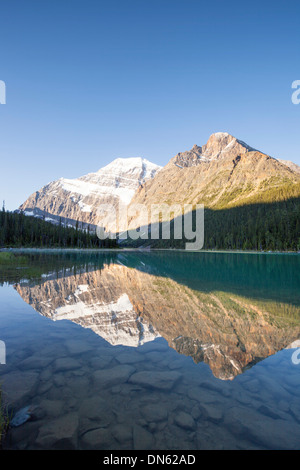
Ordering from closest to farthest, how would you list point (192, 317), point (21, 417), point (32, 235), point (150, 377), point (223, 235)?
point (21, 417) < point (150, 377) < point (192, 317) < point (32, 235) < point (223, 235)

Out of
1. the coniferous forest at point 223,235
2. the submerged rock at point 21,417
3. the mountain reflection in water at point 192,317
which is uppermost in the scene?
the coniferous forest at point 223,235

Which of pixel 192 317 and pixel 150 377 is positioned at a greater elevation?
pixel 150 377

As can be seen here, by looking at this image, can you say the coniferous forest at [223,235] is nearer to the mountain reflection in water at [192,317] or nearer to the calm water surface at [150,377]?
the mountain reflection in water at [192,317]

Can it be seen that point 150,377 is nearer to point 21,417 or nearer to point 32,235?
point 21,417

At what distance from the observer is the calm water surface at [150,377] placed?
16.9 feet

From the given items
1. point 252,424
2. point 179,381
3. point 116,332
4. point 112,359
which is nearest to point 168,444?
point 252,424

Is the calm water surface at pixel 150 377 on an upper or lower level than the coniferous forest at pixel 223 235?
lower

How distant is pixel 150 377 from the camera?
7672mm

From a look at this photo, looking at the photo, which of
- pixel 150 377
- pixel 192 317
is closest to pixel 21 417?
pixel 150 377

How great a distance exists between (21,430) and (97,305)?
11.5 m

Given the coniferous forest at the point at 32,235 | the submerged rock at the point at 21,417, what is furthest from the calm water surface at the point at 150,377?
the coniferous forest at the point at 32,235

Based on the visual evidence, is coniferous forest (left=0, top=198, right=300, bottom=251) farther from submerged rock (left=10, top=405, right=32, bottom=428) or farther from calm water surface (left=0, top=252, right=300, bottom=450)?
submerged rock (left=10, top=405, right=32, bottom=428)

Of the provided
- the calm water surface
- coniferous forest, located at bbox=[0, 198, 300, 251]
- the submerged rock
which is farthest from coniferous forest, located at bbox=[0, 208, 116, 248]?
the submerged rock

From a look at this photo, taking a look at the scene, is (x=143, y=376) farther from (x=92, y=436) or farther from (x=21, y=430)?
(x=21, y=430)
